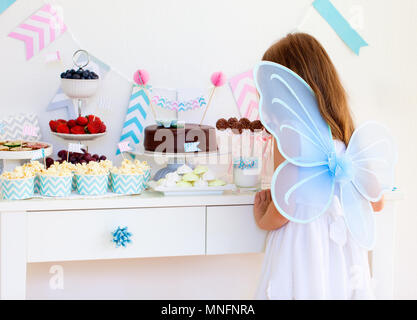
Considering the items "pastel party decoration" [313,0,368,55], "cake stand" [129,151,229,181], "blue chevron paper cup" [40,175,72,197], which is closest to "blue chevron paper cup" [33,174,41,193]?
"blue chevron paper cup" [40,175,72,197]

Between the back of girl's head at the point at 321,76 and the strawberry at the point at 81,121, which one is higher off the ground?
the back of girl's head at the point at 321,76

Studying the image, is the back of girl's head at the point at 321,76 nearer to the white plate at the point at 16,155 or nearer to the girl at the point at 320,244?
the girl at the point at 320,244

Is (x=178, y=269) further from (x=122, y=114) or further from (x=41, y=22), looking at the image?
(x=41, y=22)

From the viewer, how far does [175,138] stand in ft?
5.21

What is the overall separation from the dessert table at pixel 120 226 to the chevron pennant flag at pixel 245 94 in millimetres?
413

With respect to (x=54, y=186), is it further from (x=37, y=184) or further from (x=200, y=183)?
(x=200, y=183)

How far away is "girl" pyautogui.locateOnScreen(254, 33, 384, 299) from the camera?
1.34m

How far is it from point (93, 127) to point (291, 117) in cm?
63

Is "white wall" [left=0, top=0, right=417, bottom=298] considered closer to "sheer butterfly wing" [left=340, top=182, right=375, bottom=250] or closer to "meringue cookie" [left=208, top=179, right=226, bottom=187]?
"meringue cookie" [left=208, top=179, right=226, bottom=187]

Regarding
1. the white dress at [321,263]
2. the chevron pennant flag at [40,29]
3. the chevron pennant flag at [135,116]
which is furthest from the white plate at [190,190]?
the chevron pennant flag at [40,29]

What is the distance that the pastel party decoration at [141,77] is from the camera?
5.78 feet

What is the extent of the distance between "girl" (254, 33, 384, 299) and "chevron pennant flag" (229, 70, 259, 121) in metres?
0.47

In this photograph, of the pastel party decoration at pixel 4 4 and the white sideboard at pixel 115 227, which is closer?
the white sideboard at pixel 115 227

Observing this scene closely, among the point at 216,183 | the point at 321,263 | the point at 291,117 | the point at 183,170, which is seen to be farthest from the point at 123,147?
the point at 321,263
